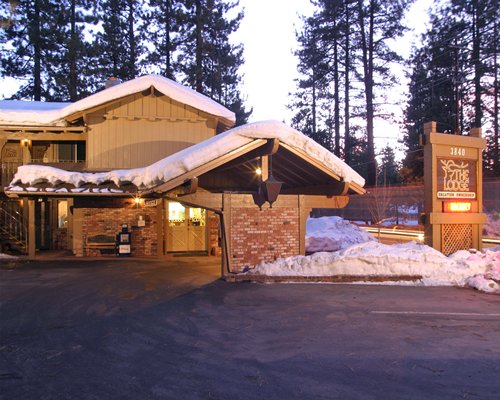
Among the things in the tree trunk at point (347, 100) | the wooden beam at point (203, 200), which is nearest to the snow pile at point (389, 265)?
the wooden beam at point (203, 200)

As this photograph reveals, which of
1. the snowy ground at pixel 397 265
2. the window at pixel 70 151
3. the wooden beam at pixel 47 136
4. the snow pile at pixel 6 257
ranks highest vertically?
the wooden beam at pixel 47 136

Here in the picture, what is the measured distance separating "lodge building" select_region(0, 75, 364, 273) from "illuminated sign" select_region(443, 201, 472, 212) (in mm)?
3036

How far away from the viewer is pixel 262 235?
12.9 metres

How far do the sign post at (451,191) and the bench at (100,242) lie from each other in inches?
438

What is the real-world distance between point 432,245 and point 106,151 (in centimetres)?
1208

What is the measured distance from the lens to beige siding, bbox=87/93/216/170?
58.1 feet

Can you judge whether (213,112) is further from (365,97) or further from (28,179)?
(365,97)

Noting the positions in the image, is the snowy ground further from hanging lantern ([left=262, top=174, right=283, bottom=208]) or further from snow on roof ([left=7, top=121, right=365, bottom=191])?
hanging lantern ([left=262, top=174, right=283, bottom=208])

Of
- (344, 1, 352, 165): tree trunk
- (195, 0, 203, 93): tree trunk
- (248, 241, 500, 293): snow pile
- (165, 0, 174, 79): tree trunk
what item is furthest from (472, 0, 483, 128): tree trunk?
(248, 241, 500, 293): snow pile

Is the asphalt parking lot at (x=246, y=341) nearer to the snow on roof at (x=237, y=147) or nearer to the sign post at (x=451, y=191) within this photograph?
the snow on roof at (x=237, y=147)

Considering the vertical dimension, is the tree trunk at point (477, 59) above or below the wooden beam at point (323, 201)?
above

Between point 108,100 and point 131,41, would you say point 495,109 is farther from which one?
point 108,100

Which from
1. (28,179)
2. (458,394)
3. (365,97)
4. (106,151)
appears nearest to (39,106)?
(106,151)

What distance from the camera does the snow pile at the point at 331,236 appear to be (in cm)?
2072
